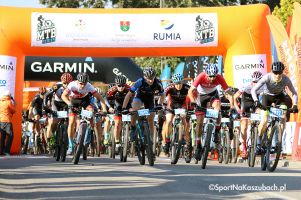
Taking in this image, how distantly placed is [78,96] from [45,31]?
6983mm

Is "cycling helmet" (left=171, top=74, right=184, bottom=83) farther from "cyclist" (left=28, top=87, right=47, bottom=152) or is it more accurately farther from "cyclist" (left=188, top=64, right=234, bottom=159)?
"cyclist" (left=28, top=87, right=47, bottom=152)

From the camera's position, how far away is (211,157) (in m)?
21.9

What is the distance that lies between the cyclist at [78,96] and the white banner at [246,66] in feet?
24.6

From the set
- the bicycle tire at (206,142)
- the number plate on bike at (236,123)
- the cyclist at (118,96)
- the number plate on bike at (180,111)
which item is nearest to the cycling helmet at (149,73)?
the bicycle tire at (206,142)

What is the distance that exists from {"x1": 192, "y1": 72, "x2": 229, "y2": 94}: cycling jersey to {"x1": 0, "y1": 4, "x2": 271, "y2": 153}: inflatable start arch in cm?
759

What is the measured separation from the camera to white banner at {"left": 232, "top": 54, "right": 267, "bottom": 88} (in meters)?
25.0

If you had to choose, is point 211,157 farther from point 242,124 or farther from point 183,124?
point 183,124

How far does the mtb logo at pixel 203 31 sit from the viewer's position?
82.3 ft

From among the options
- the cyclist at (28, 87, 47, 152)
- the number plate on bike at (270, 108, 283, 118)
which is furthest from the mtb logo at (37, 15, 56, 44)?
the number plate on bike at (270, 108, 283, 118)

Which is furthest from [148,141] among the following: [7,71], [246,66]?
[7,71]

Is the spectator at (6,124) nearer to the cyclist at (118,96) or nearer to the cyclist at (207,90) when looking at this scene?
the cyclist at (118,96)

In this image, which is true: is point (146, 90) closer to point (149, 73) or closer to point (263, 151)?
point (149, 73)

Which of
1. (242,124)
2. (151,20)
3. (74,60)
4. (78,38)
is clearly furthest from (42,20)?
(74,60)

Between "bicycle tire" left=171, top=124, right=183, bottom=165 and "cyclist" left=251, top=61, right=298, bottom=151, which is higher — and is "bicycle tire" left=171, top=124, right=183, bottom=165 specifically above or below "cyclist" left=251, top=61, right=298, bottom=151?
below
